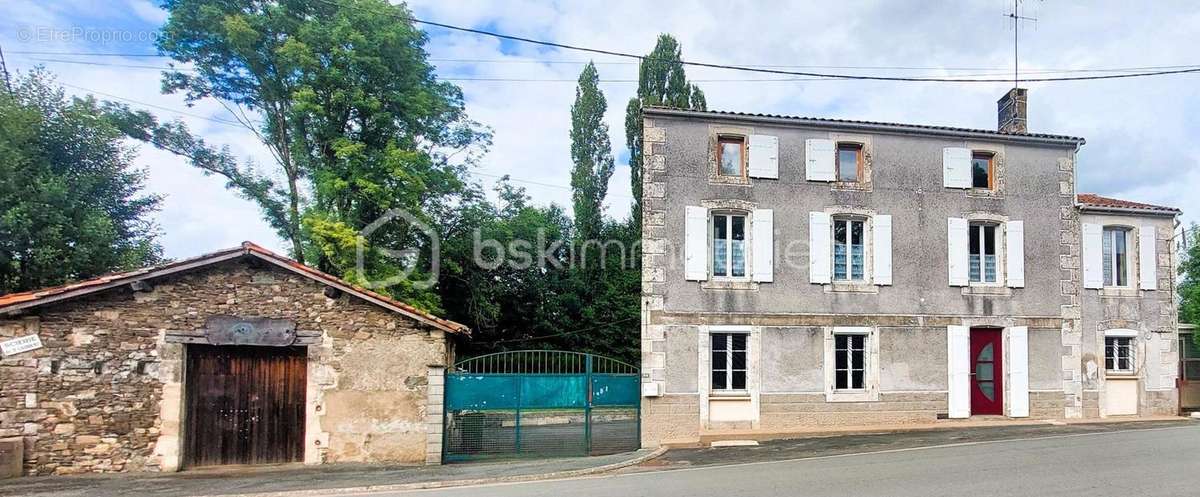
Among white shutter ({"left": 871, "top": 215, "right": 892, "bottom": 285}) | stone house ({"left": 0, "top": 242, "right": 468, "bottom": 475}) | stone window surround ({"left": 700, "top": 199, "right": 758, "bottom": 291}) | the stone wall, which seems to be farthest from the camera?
white shutter ({"left": 871, "top": 215, "right": 892, "bottom": 285})

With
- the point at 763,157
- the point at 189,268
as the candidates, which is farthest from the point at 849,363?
the point at 189,268

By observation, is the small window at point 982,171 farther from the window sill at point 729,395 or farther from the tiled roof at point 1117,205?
the window sill at point 729,395

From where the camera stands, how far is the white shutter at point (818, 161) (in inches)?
578

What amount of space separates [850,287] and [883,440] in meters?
3.42

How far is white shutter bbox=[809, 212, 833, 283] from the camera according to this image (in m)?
14.4

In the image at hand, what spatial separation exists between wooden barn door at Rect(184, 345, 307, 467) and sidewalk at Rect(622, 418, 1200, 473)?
5.91 m

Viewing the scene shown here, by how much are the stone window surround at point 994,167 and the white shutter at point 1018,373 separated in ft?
10.4

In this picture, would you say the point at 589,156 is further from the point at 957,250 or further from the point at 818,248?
the point at 957,250

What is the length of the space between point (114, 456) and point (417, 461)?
15.7 ft

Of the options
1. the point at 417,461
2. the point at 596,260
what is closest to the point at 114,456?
the point at 417,461

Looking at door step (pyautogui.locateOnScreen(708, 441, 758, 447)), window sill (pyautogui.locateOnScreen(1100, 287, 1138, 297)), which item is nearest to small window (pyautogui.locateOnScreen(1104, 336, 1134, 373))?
window sill (pyautogui.locateOnScreen(1100, 287, 1138, 297))

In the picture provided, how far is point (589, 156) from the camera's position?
25.7 meters

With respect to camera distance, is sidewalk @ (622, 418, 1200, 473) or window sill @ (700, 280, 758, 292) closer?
sidewalk @ (622, 418, 1200, 473)

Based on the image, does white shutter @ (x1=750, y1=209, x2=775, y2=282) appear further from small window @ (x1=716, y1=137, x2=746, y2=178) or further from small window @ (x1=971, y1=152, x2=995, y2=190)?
small window @ (x1=971, y1=152, x2=995, y2=190)
